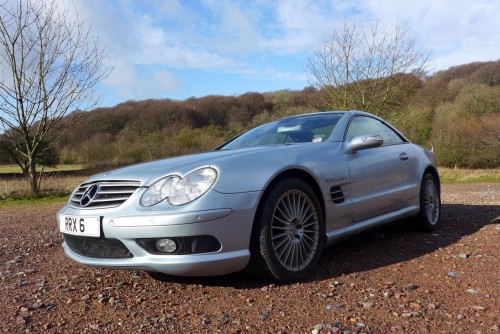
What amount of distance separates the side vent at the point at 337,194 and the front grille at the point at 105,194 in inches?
58.9

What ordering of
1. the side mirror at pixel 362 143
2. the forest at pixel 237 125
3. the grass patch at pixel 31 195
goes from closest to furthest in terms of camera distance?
the side mirror at pixel 362 143 → the grass patch at pixel 31 195 → the forest at pixel 237 125

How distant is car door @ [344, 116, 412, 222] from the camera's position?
3785mm

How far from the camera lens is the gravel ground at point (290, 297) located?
2436 mm

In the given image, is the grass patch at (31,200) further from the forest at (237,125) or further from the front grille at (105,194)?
the forest at (237,125)

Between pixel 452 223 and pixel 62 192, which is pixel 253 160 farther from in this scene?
pixel 62 192

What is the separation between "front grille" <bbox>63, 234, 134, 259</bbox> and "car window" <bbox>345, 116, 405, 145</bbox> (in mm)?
2155

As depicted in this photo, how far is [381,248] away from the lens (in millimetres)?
4164

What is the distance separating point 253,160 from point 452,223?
11.3ft

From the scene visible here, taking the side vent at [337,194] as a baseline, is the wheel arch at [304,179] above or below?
above

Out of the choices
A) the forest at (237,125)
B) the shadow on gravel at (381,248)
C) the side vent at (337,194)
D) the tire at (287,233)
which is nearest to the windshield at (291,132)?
the side vent at (337,194)

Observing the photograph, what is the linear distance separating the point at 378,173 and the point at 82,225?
8.34ft

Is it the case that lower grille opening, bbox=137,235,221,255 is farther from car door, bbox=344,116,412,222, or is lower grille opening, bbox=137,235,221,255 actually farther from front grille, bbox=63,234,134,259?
car door, bbox=344,116,412,222

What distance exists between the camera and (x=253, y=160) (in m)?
3.11

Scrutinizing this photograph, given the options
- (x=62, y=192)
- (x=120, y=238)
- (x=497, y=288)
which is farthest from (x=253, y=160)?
(x=62, y=192)
